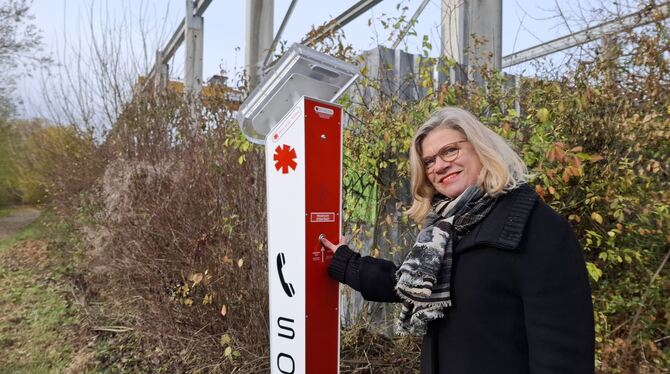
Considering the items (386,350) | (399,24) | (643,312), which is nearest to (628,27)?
(399,24)

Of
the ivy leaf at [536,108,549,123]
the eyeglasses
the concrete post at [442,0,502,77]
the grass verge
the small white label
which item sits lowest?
the grass verge

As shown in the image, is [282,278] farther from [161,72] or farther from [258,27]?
[258,27]

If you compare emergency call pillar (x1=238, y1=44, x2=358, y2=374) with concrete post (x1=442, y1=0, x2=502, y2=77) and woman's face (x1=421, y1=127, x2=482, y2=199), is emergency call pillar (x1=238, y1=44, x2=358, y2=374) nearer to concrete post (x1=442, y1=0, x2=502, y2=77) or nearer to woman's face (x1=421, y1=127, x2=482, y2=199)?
woman's face (x1=421, y1=127, x2=482, y2=199)

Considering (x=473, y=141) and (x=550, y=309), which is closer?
(x=550, y=309)

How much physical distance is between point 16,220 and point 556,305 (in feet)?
68.9

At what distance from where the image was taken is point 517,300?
4.41 feet

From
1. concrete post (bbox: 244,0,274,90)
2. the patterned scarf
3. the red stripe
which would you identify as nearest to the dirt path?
concrete post (bbox: 244,0,274,90)

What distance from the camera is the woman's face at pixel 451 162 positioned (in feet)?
5.16

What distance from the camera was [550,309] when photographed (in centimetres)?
125

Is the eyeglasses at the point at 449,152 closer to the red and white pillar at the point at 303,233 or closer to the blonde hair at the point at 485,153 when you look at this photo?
the blonde hair at the point at 485,153

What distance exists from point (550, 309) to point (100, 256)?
562cm

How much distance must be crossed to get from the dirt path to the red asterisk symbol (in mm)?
14612

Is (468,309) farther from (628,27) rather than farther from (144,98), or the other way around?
(144,98)

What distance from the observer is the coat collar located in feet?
4.31
